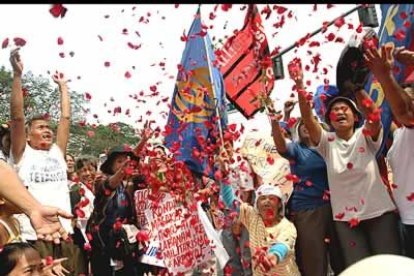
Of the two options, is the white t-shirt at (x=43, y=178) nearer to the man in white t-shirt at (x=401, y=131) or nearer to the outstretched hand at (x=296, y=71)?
the outstretched hand at (x=296, y=71)

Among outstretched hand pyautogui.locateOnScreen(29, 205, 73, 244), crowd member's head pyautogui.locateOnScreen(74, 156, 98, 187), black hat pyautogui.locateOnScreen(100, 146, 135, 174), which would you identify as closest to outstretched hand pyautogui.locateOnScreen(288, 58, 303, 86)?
black hat pyautogui.locateOnScreen(100, 146, 135, 174)

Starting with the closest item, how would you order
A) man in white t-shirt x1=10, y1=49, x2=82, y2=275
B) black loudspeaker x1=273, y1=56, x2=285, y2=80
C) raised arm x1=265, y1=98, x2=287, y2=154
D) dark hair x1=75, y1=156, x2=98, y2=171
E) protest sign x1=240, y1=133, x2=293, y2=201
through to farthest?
man in white t-shirt x1=10, y1=49, x2=82, y2=275 → raised arm x1=265, y1=98, x2=287, y2=154 → protest sign x1=240, y1=133, x2=293, y2=201 → dark hair x1=75, y1=156, x2=98, y2=171 → black loudspeaker x1=273, y1=56, x2=285, y2=80

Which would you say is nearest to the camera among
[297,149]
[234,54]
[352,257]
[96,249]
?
[352,257]

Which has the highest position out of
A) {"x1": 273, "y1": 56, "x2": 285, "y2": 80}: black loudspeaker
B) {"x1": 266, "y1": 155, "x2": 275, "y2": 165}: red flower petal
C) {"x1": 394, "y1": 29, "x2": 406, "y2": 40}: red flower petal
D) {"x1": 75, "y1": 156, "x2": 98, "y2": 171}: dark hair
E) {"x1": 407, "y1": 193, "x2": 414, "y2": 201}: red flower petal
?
{"x1": 273, "y1": 56, "x2": 285, "y2": 80}: black loudspeaker

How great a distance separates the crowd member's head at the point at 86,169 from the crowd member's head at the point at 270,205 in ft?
7.35

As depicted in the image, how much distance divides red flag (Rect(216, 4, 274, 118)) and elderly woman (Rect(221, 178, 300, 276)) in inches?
41.6

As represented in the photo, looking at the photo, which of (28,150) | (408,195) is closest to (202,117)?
(28,150)

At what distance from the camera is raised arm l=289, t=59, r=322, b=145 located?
473 centimetres

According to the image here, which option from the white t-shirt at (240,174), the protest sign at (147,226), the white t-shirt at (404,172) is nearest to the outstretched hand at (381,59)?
the white t-shirt at (404,172)

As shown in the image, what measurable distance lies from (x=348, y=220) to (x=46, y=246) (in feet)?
6.75

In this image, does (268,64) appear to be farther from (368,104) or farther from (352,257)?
(352,257)

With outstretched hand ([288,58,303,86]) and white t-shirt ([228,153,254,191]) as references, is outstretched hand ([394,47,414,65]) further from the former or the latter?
white t-shirt ([228,153,254,191])

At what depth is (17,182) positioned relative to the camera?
3.20 metres

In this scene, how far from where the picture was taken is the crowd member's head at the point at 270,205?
5.38 metres
